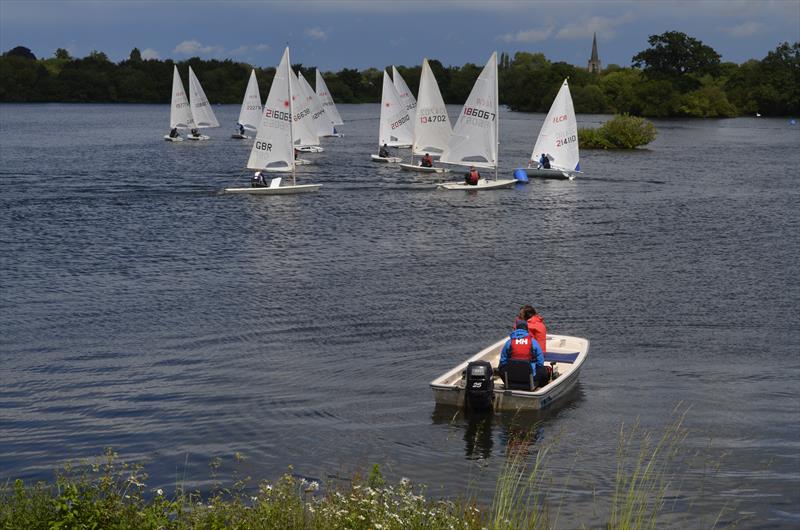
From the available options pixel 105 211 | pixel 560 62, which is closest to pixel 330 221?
pixel 105 211

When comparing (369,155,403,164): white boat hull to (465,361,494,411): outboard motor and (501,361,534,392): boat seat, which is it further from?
(465,361,494,411): outboard motor

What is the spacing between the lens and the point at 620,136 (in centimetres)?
9244

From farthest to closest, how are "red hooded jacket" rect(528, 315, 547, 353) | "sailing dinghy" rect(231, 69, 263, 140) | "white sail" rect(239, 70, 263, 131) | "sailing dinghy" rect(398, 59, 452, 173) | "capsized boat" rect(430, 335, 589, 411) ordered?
1. "sailing dinghy" rect(231, 69, 263, 140)
2. "white sail" rect(239, 70, 263, 131)
3. "sailing dinghy" rect(398, 59, 452, 173)
4. "red hooded jacket" rect(528, 315, 547, 353)
5. "capsized boat" rect(430, 335, 589, 411)

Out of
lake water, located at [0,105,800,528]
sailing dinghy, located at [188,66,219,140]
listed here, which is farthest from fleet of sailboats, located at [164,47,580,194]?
sailing dinghy, located at [188,66,219,140]

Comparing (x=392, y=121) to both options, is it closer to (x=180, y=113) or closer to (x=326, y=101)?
(x=326, y=101)

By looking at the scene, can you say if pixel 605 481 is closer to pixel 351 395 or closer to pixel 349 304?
pixel 351 395

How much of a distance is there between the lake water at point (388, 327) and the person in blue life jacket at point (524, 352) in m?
1.00

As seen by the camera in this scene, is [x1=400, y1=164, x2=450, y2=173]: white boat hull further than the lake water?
Yes

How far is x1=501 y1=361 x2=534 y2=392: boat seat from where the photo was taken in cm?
1961

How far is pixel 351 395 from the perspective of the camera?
21.2 meters

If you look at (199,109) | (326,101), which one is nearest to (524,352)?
(326,101)

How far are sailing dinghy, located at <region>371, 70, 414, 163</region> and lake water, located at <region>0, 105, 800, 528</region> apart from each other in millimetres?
17930

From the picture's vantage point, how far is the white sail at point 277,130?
53.3 m

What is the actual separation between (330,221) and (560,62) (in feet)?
508
